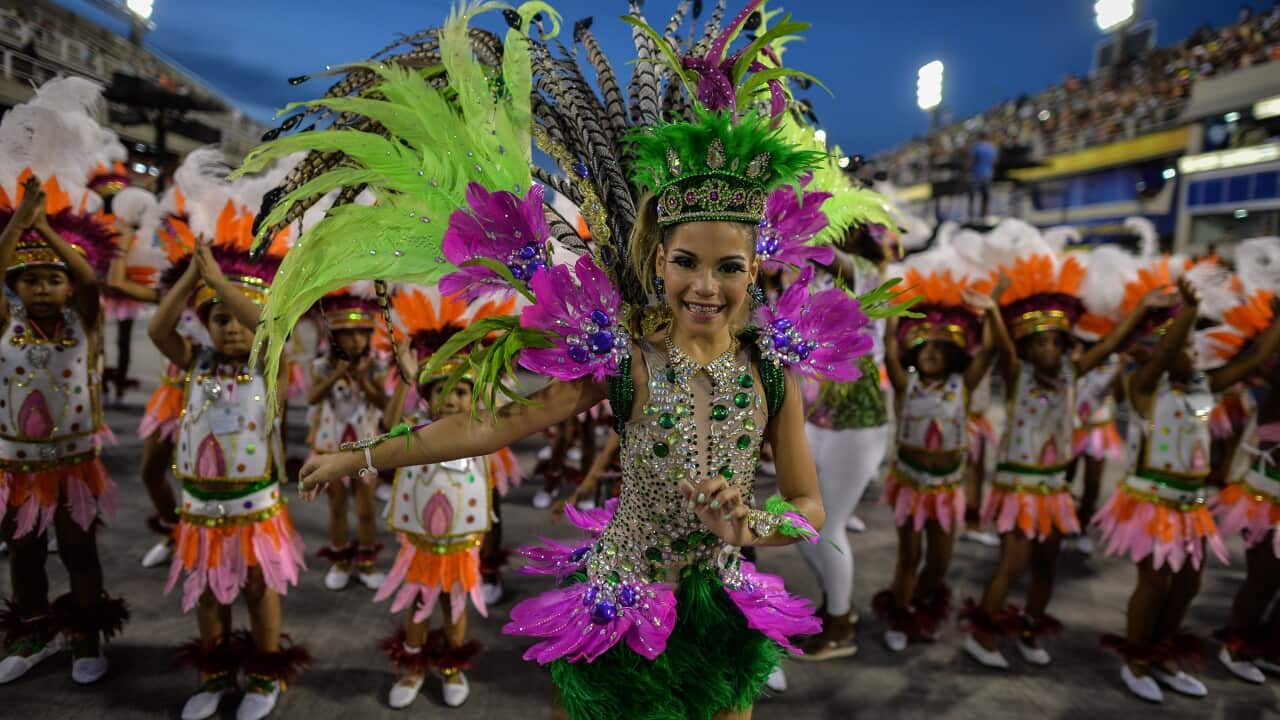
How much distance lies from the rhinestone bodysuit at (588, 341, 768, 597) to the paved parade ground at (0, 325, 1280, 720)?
1656mm

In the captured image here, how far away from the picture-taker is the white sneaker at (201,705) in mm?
2645

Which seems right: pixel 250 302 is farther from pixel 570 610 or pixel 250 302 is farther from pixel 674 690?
pixel 674 690

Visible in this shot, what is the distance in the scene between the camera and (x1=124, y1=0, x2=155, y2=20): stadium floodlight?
11.2m

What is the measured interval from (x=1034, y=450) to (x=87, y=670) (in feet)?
14.3

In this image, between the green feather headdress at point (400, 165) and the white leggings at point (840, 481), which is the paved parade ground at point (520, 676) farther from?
the green feather headdress at point (400, 165)

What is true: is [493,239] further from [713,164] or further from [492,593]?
[492,593]

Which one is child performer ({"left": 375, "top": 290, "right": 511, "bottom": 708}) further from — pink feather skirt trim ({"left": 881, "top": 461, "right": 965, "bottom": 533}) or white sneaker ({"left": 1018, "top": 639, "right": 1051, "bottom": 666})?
white sneaker ({"left": 1018, "top": 639, "right": 1051, "bottom": 666})

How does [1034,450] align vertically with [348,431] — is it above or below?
above

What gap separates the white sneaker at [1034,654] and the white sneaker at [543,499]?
11.1ft

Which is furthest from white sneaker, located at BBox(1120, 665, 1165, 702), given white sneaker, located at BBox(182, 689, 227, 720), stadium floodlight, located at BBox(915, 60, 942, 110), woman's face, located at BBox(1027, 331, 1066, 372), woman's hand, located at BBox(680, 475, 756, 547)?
stadium floodlight, located at BBox(915, 60, 942, 110)

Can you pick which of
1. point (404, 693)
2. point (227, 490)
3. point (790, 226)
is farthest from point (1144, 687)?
point (227, 490)

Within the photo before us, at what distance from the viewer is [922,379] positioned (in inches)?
134

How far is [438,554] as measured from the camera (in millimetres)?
2861

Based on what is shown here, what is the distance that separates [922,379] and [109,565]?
4627 mm
